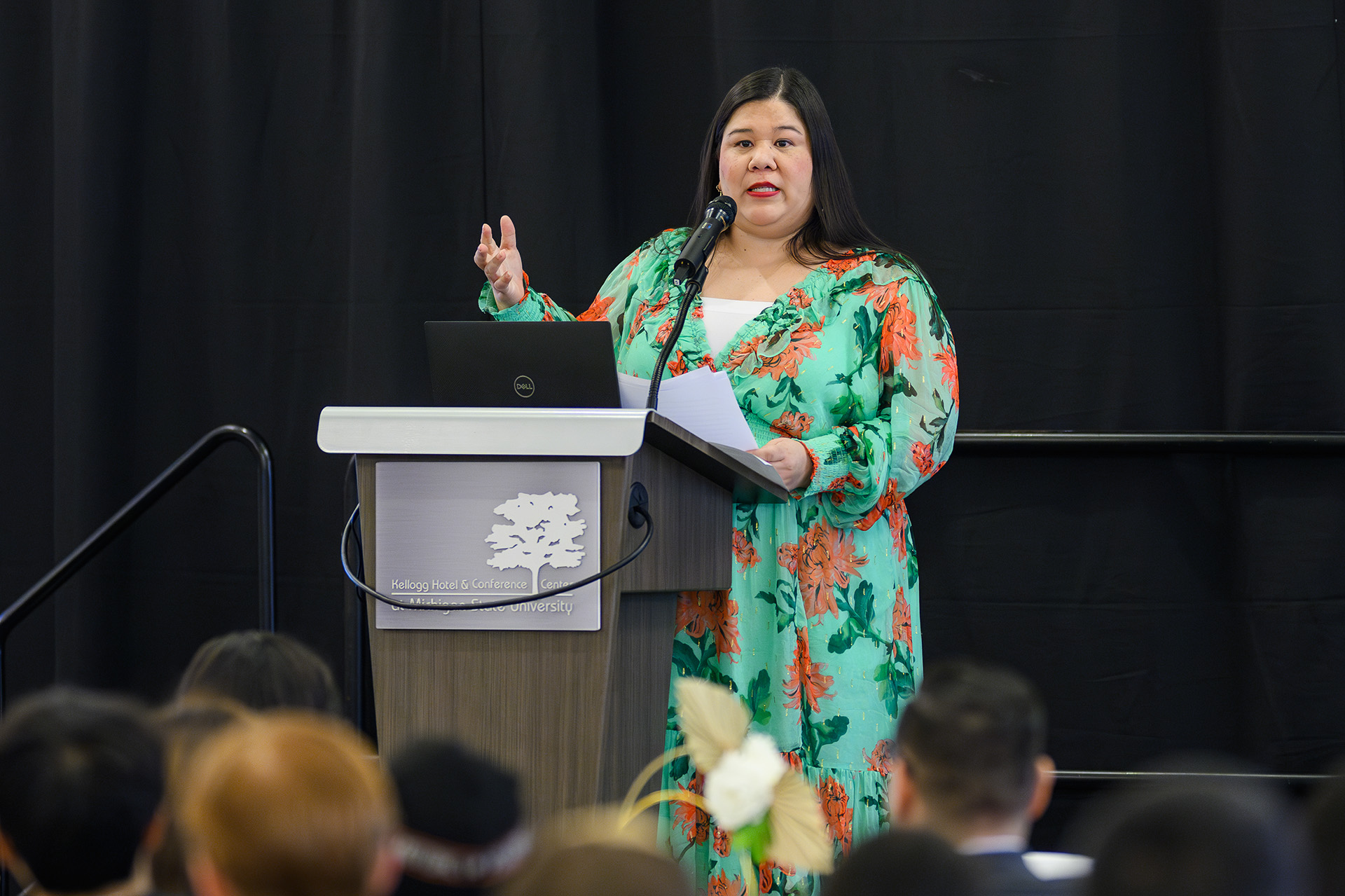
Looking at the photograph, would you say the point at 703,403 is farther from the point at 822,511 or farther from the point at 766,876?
the point at 766,876

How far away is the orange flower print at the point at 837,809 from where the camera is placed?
6.62 ft

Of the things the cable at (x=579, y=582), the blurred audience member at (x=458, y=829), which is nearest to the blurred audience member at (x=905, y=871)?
the blurred audience member at (x=458, y=829)

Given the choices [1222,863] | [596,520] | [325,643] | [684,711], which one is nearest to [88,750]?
[684,711]

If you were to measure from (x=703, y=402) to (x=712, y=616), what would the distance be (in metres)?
0.40

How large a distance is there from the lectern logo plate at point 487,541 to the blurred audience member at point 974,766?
0.61m

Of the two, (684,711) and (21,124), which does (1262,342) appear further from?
(21,124)

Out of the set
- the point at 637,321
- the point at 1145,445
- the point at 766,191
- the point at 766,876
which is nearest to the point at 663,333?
the point at 637,321

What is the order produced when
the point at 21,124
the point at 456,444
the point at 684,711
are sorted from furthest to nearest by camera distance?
the point at 21,124 → the point at 456,444 → the point at 684,711

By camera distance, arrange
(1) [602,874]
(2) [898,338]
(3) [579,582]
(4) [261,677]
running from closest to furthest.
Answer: (1) [602,874], (4) [261,677], (3) [579,582], (2) [898,338]

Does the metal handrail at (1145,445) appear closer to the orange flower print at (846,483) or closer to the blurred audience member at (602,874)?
the orange flower print at (846,483)

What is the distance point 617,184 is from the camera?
2977 mm

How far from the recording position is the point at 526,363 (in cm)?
171

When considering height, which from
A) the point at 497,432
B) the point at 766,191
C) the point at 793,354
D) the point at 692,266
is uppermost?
the point at 766,191

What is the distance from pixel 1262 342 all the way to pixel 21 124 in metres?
2.72
